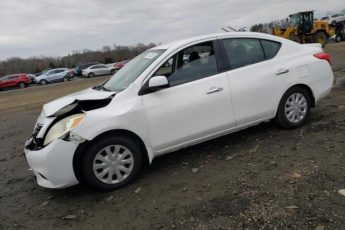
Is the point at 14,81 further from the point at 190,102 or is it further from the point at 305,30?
the point at 190,102

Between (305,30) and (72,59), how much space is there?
59.6m

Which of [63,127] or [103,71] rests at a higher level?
[63,127]

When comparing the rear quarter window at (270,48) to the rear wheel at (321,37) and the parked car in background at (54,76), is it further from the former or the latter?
the parked car in background at (54,76)

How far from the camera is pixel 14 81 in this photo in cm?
4250

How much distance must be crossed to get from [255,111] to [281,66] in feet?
2.74

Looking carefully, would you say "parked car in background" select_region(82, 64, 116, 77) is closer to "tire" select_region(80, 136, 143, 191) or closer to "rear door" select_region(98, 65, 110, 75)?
"rear door" select_region(98, 65, 110, 75)

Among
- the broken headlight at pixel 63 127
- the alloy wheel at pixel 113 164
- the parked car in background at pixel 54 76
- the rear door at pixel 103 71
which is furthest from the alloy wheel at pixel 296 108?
the rear door at pixel 103 71

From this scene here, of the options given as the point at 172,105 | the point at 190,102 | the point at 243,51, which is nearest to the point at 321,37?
the point at 243,51

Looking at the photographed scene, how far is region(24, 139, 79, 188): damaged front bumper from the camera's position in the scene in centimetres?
456

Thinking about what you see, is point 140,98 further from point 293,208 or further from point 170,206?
point 293,208

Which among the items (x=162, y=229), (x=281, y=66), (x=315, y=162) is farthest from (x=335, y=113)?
(x=162, y=229)

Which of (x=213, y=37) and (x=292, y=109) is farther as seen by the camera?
(x=292, y=109)

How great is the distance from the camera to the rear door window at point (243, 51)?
5.72 metres

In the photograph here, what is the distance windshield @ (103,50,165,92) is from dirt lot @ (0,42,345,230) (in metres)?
1.22
